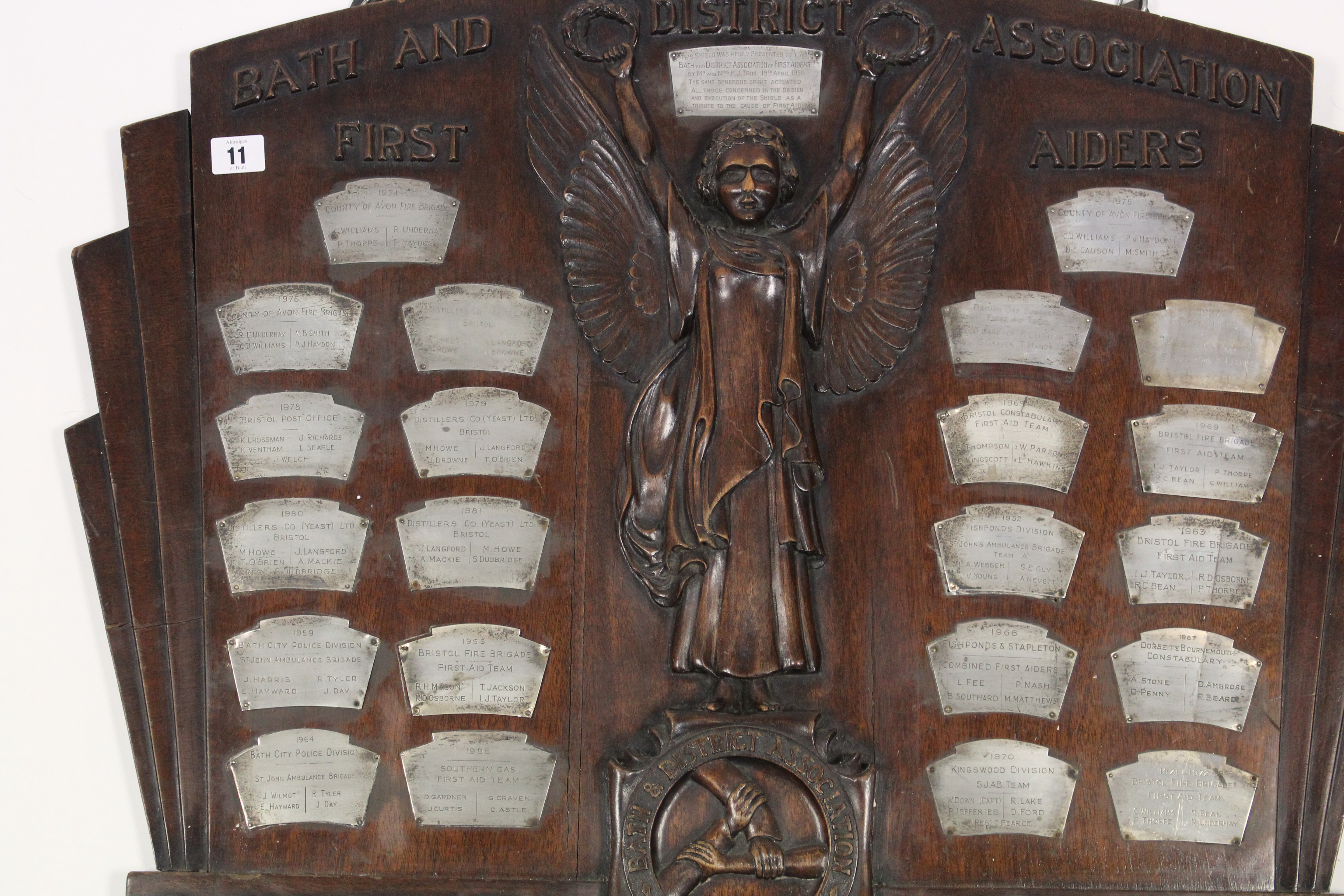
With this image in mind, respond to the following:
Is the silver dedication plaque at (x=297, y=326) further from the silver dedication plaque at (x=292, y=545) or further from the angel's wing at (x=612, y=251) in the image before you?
the angel's wing at (x=612, y=251)

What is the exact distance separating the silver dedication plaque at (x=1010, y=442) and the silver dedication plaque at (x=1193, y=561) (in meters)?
0.25

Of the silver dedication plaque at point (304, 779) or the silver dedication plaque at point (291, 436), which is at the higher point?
the silver dedication plaque at point (291, 436)

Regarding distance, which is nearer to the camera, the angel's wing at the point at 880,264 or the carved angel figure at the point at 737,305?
the carved angel figure at the point at 737,305

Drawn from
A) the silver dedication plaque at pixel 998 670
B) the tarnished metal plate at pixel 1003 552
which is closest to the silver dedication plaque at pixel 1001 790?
the silver dedication plaque at pixel 998 670

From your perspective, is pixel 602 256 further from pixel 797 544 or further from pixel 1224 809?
pixel 1224 809

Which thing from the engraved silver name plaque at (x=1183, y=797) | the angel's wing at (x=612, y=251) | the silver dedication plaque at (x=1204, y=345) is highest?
the angel's wing at (x=612, y=251)

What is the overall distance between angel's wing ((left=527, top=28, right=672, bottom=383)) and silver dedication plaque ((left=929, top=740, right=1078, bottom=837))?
4.21 ft

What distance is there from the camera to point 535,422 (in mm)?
3791

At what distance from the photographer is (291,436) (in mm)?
3814

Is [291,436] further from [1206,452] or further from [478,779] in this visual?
[1206,452]

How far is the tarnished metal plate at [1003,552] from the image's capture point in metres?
3.77

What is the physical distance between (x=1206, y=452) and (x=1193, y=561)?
0.28 m

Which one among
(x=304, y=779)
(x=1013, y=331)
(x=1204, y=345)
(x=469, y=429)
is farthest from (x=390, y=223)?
(x=1204, y=345)

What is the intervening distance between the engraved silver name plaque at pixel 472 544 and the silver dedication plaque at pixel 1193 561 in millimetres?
1506
